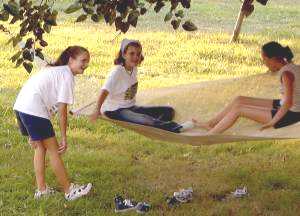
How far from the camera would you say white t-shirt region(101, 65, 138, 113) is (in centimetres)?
529

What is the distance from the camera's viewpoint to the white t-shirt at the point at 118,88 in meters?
5.29

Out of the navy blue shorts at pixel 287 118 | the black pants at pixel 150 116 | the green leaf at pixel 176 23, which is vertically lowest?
the black pants at pixel 150 116

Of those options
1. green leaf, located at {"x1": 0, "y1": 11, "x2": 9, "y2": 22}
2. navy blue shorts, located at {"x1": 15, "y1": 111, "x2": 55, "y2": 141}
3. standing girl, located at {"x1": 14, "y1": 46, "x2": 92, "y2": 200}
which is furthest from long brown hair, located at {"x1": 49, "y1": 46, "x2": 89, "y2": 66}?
green leaf, located at {"x1": 0, "y1": 11, "x2": 9, "y2": 22}

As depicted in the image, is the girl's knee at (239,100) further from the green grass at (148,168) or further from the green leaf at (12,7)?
the green leaf at (12,7)

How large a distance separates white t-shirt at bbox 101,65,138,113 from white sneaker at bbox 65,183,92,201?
0.88 metres

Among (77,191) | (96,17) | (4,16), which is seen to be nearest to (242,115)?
(77,191)

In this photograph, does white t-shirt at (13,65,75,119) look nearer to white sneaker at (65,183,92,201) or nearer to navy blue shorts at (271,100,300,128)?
white sneaker at (65,183,92,201)

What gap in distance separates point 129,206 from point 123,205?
39mm

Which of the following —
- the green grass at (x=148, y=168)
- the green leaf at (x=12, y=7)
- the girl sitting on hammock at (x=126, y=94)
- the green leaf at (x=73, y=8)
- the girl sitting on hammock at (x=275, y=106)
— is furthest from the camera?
the girl sitting on hammock at (x=126, y=94)

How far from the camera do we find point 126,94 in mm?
5406

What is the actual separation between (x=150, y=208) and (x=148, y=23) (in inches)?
410

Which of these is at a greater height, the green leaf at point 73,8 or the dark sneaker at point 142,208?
the green leaf at point 73,8

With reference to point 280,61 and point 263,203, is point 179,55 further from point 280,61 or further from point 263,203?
point 263,203

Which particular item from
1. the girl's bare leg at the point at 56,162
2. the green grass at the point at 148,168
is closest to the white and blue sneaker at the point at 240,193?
the green grass at the point at 148,168
